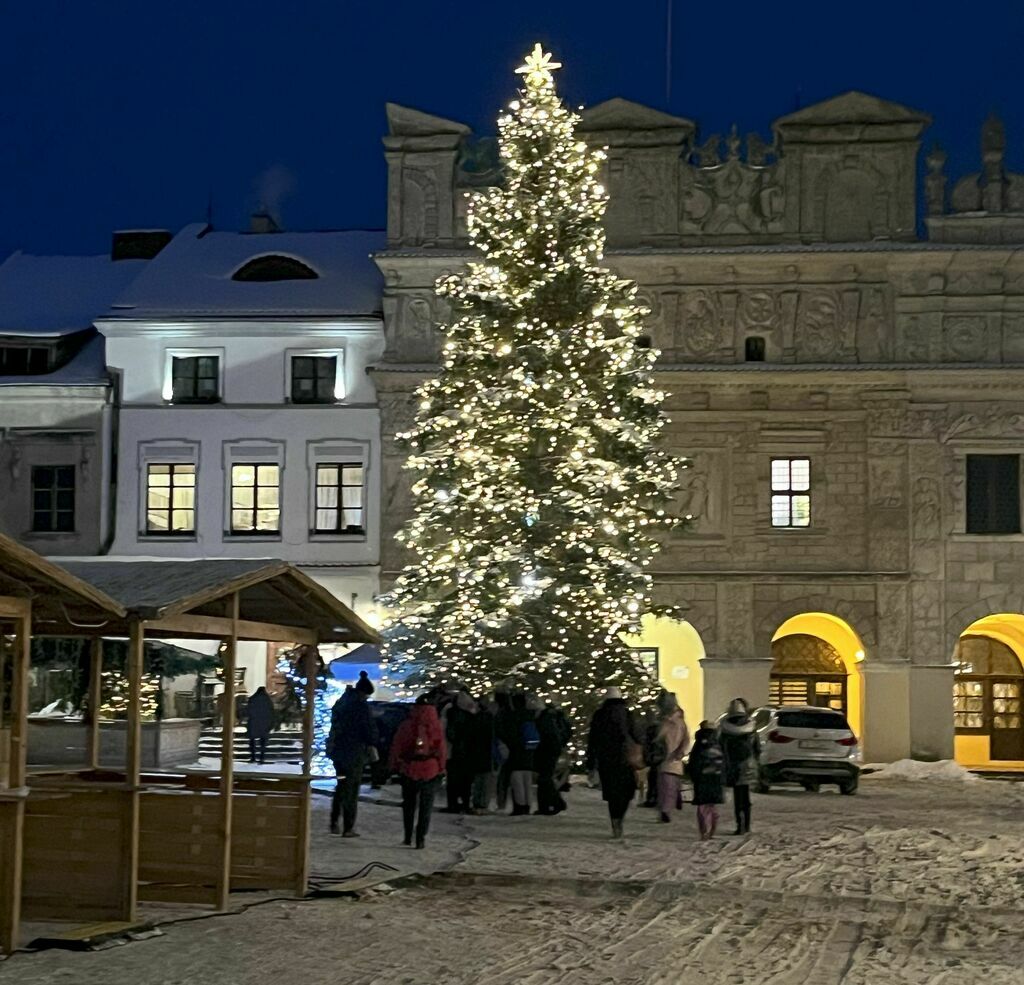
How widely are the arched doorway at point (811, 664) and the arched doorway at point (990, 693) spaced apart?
2.62 m

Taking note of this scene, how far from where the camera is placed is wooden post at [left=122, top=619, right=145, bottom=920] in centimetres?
1368

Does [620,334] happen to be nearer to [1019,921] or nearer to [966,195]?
[966,195]

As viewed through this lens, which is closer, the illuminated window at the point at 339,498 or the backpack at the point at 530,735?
the backpack at the point at 530,735

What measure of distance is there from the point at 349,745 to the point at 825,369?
2242cm

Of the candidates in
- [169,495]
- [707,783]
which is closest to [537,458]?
[707,783]

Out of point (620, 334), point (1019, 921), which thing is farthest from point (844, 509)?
point (1019, 921)

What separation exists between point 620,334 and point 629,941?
1904cm

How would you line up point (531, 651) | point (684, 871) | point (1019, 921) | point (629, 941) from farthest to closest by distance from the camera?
point (531, 651) → point (684, 871) → point (1019, 921) → point (629, 941)

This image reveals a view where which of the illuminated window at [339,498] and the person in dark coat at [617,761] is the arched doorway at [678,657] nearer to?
the illuminated window at [339,498]

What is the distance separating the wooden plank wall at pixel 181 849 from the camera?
15.0 m

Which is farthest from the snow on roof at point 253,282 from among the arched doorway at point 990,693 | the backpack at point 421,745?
the backpack at point 421,745

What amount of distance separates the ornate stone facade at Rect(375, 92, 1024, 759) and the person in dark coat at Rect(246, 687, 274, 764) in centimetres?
744

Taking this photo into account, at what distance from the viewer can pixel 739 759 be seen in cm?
2273

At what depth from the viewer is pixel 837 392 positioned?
135 ft
